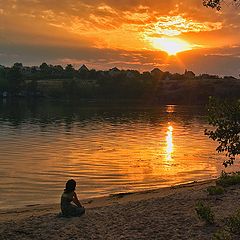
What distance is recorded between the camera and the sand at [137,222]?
1367 cm

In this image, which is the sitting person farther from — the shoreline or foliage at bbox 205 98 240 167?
foliage at bbox 205 98 240 167

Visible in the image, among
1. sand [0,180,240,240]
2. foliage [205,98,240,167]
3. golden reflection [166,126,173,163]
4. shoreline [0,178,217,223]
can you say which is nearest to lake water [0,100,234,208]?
golden reflection [166,126,173,163]

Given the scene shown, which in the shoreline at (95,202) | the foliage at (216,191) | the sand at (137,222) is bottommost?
the shoreline at (95,202)

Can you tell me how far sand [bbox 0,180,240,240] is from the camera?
44.9 ft

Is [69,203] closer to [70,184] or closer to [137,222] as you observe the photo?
[70,184]

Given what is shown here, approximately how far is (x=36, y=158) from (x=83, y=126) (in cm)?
3380

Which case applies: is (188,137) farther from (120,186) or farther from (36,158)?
(120,186)

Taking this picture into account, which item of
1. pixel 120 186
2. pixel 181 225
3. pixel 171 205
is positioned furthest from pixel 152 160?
pixel 181 225

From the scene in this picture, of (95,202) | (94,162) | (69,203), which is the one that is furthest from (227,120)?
(94,162)

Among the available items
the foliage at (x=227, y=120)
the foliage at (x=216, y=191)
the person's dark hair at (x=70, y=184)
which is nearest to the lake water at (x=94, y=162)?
the person's dark hair at (x=70, y=184)

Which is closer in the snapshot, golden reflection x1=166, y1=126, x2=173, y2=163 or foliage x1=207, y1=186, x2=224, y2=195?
foliage x1=207, y1=186, x2=224, y2=195

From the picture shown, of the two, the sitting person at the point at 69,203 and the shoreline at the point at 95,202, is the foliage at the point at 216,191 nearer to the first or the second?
the shoreline at the point at 95,202

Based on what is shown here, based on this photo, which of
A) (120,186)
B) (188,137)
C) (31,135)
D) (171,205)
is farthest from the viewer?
(188,137)

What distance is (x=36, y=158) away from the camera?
38.3 meters
